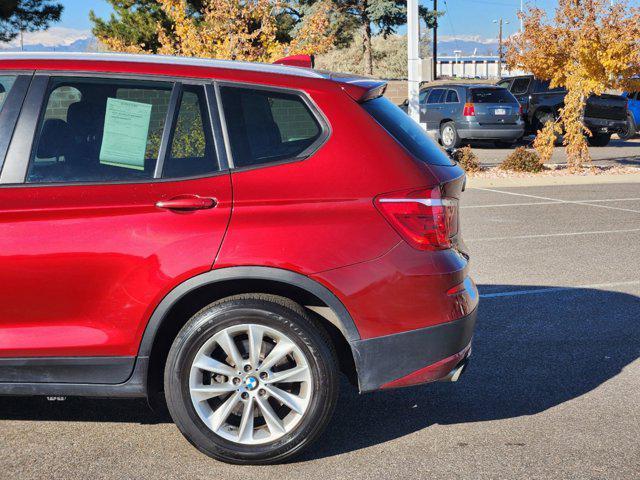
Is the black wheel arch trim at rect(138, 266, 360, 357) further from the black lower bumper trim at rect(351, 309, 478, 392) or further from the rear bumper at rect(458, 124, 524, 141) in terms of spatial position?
the rear bumper at rect(458, 124, 524, 141)

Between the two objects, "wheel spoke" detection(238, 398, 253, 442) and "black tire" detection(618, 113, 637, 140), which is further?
"black tire" detection(618, 113, 637, 140)

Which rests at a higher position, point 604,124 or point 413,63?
point 413,63

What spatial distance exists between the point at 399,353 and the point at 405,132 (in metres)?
1.06

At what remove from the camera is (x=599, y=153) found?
82.0 feet

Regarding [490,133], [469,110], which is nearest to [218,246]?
[469,110]

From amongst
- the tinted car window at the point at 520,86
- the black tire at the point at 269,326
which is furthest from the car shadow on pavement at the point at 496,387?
the tinted car window at the point at 520,86

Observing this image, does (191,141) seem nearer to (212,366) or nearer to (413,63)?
(212,366)

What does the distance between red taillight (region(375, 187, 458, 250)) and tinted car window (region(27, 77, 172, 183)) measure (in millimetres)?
1076

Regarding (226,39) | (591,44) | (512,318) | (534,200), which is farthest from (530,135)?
(512,318)

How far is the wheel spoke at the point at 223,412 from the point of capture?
4113 millimetres

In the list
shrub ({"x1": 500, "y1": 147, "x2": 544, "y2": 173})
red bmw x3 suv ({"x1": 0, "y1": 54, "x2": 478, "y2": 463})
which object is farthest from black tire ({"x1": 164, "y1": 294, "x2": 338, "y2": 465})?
shrub ({"x1": 500, "y1": 147, "x2": 544, "y2": 173})

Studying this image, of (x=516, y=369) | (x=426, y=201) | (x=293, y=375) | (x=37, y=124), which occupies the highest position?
(x=37, y=124)

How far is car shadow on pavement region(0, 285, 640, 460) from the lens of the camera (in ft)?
15.7

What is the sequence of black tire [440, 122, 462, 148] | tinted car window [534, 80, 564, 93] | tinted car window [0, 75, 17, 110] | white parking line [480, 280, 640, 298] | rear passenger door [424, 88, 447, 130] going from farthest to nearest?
tinted car window [534, 80, 564, 93] → rear passenger door [424, 88, 447, 130] → black tire [440, 122, 462, 148] → white parking line [480, 280, 640, 298] → tinted car window [0, 75, 17, 110]
